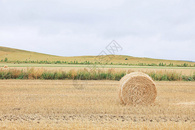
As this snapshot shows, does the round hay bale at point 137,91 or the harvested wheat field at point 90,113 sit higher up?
the round hay bale at point 137,91

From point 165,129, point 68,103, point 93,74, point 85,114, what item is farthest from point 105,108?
point 93,74

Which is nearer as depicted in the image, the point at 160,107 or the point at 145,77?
the point at 160,107

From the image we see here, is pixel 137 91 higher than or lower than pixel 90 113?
higher

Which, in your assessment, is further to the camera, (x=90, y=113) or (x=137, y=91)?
(x=137, y=91)

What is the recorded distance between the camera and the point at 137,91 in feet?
33.8

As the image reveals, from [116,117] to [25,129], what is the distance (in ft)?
9.28

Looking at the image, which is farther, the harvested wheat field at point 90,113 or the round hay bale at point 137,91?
the round hay bale at point 137,91

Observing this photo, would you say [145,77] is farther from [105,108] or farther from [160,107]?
[105,108]

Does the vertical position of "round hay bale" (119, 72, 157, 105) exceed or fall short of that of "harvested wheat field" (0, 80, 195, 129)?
it exceeds it

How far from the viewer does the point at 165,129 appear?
6.86 meters

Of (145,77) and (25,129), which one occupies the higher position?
(145,77)

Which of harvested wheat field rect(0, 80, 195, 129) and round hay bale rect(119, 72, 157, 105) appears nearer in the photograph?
harvested wheat field rect(0, 80, 195, 129)

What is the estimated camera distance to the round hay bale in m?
10.2

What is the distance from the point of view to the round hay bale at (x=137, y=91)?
33.3 feet
